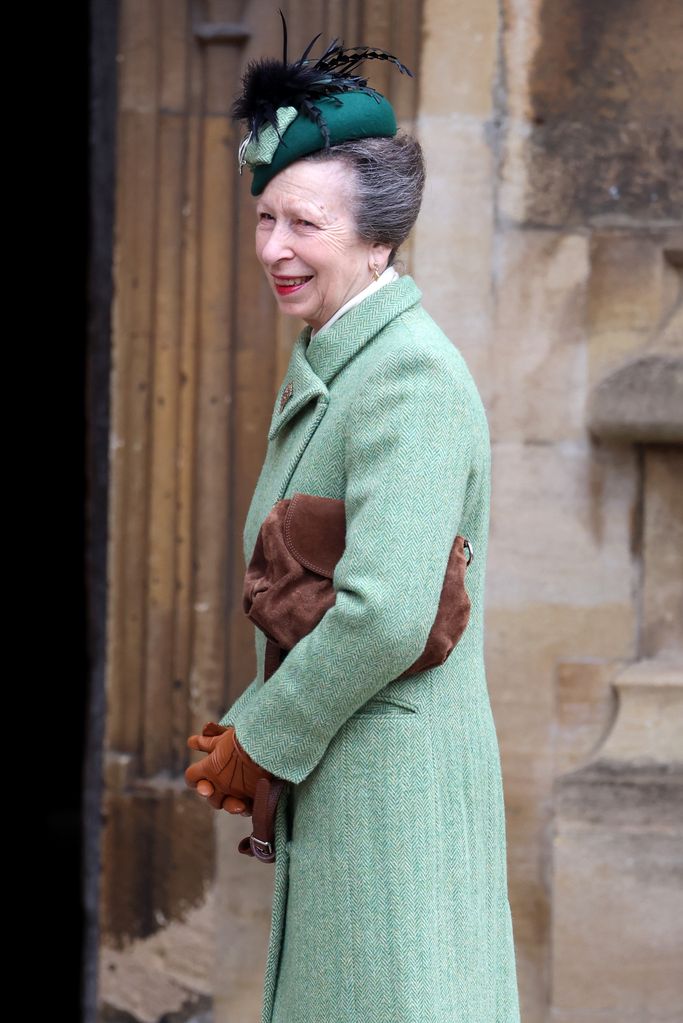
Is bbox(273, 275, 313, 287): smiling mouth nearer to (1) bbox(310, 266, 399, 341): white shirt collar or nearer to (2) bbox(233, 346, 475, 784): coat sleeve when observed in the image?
(1) bbox(310, 266, 399, 341): white shirt collar

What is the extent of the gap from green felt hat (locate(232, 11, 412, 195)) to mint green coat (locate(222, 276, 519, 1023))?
0.21 m

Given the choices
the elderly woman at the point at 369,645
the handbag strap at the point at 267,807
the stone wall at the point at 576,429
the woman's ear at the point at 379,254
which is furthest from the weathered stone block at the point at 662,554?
the handbag strap at the point at 267,807

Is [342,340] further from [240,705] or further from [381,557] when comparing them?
[240,705]

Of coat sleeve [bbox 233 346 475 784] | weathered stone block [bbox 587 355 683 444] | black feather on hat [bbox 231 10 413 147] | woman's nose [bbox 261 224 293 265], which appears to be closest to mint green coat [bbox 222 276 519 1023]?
coat sleeve [bbox 233 346 475 784]

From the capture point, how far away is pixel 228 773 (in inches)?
67.6

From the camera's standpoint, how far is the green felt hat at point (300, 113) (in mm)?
1708

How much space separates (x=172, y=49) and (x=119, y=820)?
5.47 feet

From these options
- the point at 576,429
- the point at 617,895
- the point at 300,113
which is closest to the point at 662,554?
the point at 576,429

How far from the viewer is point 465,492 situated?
1.71 metres

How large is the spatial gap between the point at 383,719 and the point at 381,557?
0.23 m

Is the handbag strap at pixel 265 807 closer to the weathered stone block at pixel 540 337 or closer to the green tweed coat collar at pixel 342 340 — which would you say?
the green tweed coat collar at pixel 342 340

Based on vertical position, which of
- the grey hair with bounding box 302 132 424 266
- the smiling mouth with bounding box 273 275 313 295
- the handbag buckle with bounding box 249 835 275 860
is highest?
the grey hair with bounding box 302 132 424 266

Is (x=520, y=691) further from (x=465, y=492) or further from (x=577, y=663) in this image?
(x=465, y=492)

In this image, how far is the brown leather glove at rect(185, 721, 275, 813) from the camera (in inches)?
67.2
